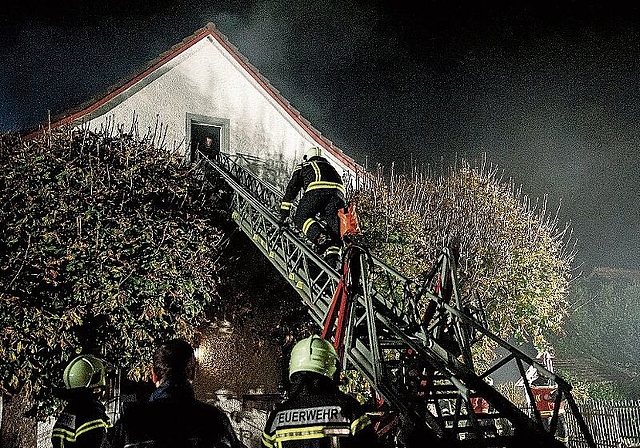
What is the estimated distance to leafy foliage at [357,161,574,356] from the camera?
13.7 metres

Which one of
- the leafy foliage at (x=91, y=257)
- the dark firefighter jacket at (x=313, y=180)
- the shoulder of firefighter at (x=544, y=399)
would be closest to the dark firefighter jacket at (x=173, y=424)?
the leafy foliage at (x=91, y=257)

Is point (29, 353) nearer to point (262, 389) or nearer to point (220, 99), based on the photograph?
point (262, 389)

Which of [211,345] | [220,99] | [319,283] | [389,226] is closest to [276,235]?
[319,283]

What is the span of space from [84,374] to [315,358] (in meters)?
1.95

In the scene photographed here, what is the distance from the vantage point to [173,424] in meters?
3.05

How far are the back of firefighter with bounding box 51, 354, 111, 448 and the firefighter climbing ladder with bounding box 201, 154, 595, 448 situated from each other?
2550mm

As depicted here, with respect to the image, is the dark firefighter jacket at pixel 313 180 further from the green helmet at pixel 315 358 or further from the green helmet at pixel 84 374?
the green helmet at pixel 315 358

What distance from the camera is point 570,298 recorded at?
3262cm

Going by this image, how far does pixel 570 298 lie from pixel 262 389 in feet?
79.9

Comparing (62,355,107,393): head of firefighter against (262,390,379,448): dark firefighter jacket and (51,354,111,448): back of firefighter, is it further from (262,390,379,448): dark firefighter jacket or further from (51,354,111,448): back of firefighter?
(262,390,379,448): dark firefighter jacket

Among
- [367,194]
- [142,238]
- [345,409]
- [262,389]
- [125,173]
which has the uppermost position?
[367,194]

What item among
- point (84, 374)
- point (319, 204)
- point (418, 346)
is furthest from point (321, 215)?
point (84, 374)

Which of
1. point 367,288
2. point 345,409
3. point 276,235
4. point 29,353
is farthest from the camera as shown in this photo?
point 276,235

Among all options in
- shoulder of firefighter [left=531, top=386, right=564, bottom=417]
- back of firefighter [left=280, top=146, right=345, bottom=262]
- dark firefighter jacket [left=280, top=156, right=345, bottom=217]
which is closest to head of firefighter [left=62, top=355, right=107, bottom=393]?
back of firefighter [left=280, top=146, right=345, bottom=262]
